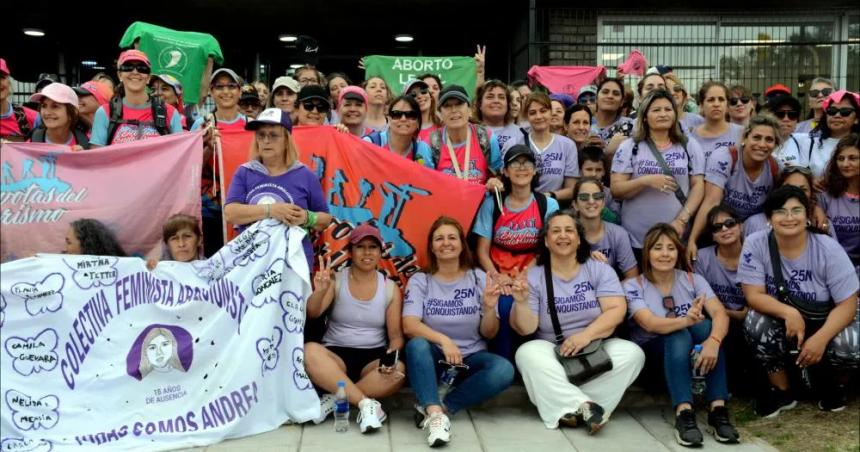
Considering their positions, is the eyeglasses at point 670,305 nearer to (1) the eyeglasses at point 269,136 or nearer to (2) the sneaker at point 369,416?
(2) the sneaker at point 369,416

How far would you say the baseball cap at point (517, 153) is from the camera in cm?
571

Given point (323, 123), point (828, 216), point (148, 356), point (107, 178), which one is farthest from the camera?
point (323, 123)

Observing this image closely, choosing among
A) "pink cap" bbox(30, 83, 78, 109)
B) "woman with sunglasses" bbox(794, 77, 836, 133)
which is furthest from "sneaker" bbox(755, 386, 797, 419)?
"pink cap" bbox(30, 83, 78, 109)

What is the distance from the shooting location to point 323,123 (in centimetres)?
632

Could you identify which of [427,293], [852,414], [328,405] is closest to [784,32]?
[852,414]

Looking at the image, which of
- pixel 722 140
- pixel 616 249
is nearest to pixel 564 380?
pixel 616 249

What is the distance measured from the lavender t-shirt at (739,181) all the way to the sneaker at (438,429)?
2860mm

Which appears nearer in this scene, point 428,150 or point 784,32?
point 428,150

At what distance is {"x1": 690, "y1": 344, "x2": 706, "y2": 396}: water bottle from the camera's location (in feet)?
16.9

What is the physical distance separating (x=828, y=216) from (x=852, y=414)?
1440 millimetres

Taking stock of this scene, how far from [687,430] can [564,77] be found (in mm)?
6971

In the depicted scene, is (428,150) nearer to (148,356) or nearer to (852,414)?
(148,356)

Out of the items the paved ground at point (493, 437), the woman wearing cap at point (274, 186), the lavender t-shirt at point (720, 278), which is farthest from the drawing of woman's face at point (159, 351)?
the lavender t-shirt at point (720, 278)

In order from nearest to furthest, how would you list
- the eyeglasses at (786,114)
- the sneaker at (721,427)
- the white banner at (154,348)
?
the white banner at (154,348)
the sneaker at (721,427)
the eyeglasses at (786,114)
